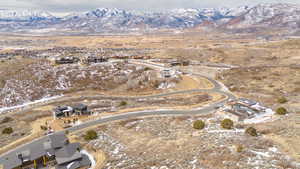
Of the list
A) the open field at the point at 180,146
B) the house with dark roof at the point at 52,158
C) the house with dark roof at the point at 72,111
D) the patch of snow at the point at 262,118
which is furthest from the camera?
the house with dark roof at the point at 72,111

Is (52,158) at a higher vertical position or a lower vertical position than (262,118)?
lower

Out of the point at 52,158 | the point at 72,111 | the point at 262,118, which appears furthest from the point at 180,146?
the point at 72,111

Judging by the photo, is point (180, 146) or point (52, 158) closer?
point (180, 146)

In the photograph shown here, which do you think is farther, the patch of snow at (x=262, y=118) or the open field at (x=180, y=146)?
the patch of snow at (x=262, y=118)

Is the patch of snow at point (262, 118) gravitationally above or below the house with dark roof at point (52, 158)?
above

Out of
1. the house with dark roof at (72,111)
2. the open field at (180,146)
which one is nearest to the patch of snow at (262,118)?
the open field at (180,146)

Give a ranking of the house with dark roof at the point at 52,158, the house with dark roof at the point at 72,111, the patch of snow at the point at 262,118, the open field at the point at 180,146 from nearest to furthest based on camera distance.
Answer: the open field at the point at 180,146, the house with dark roof at the point at 52,158, the patch of snow at the point at 262,118, the house with dark roof at the point at 72,111

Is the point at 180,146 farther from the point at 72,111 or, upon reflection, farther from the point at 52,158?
the point at 72,111

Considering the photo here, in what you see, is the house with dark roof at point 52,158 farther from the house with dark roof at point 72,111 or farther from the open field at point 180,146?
the house with dark roof at point 72,111

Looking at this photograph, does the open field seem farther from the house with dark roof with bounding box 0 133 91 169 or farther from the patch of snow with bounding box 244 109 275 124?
the patch of snow with bounding box 244 109 275 124

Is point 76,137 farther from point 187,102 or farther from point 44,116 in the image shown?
point 187,102
